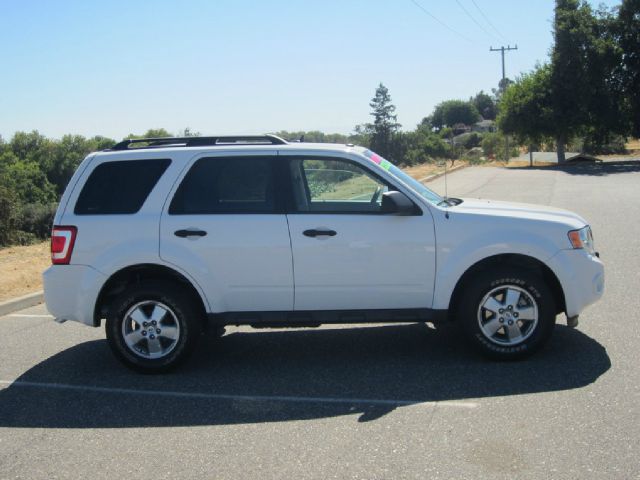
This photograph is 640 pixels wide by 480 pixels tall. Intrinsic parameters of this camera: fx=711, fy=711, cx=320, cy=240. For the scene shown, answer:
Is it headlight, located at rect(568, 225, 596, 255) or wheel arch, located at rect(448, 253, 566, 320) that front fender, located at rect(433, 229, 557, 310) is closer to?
wheel arch, located at rect(448, 253, 566, 320)

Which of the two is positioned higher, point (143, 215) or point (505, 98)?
point (505, 98)

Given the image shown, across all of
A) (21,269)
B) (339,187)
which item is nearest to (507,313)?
(339,187)

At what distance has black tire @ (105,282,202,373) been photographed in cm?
604

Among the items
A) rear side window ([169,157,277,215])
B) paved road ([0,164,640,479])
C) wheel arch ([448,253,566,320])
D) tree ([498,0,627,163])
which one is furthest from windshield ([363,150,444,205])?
tree ([498,0,627,163])

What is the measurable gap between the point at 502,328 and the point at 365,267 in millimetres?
1258

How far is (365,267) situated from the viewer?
19.5ft

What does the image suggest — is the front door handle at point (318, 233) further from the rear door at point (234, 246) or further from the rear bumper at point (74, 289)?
the rear bumper at point (74, 289)

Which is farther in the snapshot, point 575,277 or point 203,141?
point 203,141

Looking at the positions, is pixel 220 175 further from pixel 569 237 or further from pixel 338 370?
pixel 569 237

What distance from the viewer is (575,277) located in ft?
19.5

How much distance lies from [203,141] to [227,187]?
0.58 metres

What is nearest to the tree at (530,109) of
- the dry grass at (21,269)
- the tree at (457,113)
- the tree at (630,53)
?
the tree at (630,53)

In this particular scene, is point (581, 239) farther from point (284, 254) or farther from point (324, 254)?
point (284, 254)

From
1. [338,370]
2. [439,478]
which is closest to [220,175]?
[338,370]
